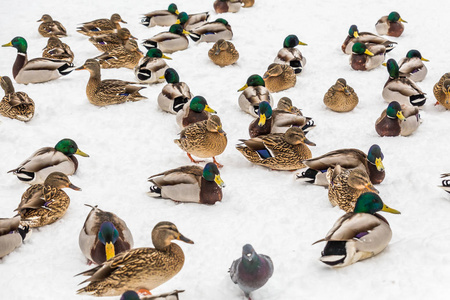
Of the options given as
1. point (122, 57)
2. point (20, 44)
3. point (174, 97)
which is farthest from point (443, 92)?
point (20, 44)

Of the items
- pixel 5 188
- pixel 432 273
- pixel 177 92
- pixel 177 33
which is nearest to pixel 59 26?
pixel 177 33

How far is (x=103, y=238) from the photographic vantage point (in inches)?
196

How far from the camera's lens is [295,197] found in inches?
245

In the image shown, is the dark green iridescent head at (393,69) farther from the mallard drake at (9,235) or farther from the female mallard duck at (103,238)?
the mallard drake at (9,235)

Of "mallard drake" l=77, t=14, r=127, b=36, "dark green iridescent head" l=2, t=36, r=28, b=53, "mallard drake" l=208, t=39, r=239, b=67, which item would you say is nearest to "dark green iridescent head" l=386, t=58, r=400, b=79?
"mallard drake" l=208, t=39, r=239, b=67

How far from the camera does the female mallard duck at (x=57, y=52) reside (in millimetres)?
10133

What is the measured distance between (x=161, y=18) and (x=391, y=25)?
4.86 m

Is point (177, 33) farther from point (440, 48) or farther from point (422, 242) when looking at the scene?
point (422, 242)

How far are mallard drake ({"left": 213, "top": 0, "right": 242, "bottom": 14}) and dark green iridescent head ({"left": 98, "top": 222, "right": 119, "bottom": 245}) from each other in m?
8.98

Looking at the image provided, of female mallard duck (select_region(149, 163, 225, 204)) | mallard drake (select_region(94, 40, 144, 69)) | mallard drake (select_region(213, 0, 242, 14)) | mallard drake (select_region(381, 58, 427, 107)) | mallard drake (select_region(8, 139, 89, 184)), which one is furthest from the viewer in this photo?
mallard drake (select_region(213, 0, 242, 14))

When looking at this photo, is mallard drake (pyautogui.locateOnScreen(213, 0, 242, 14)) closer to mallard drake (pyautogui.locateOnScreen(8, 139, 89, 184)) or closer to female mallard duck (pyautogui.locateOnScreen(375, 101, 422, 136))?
female mallard duck (pyautogui.locateOnScreen(375, 101, 422, 136))

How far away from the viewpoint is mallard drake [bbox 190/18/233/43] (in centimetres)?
1120

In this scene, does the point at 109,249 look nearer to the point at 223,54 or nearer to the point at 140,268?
the point at 140,268

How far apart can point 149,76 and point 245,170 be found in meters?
3.15
